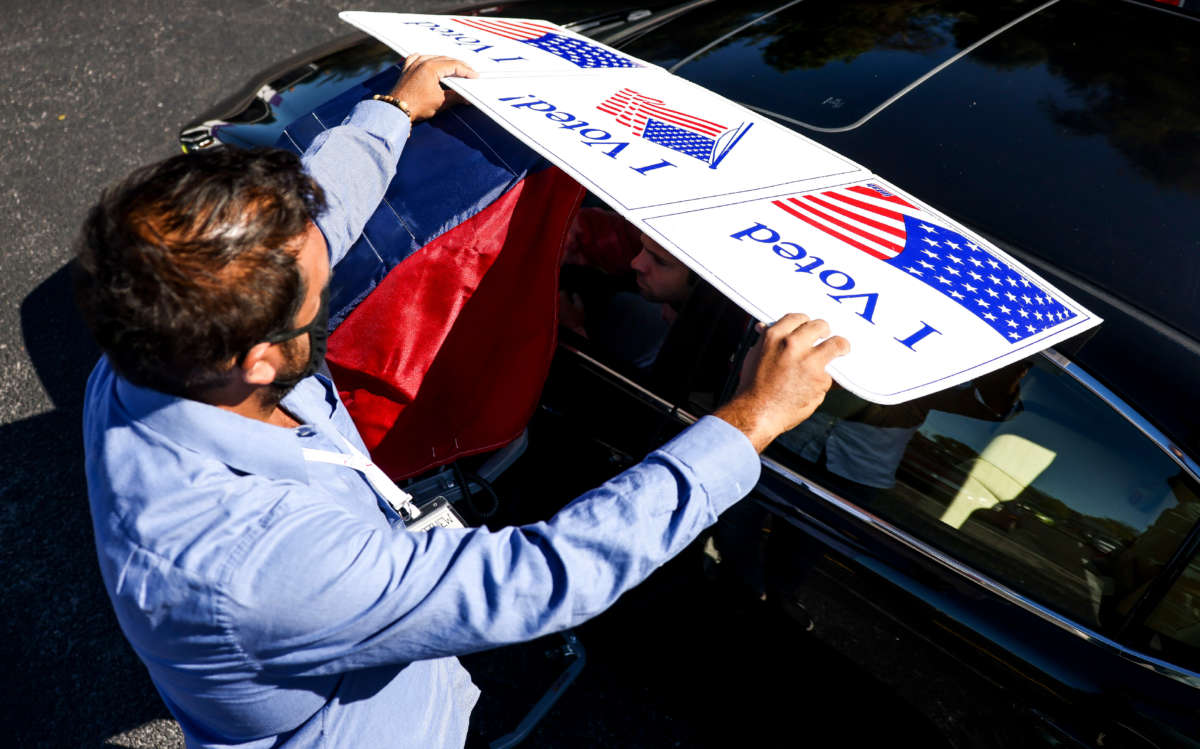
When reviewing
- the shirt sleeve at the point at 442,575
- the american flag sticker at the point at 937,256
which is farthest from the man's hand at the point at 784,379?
the american flag sticker at the point at 937,256

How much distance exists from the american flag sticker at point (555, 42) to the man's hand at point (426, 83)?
1.04 feet

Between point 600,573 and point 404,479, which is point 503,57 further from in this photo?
point 600,573

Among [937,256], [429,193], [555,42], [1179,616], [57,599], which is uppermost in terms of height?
[555,42]

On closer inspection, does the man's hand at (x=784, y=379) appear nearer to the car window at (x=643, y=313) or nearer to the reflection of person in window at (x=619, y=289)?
the car window at (x=643, y=313)

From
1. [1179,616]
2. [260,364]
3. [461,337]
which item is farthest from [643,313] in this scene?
[1179,616]

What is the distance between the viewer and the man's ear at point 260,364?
115cm

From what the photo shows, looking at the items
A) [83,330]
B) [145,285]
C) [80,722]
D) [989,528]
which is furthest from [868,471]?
[83,330]

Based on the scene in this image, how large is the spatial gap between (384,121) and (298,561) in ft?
3.59

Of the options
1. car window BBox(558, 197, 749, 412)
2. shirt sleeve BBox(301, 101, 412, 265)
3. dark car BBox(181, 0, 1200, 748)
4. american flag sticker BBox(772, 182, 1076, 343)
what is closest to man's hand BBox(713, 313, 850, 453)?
american flag sticker BBox(772, 182, 1076, 343)

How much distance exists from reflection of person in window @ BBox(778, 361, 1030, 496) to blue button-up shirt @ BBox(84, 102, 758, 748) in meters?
0.63

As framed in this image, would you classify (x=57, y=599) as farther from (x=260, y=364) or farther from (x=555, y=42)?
(x=555, y=42)

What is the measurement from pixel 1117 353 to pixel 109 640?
2908 mm

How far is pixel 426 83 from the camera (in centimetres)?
186

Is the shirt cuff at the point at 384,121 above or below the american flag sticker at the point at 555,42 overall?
below
